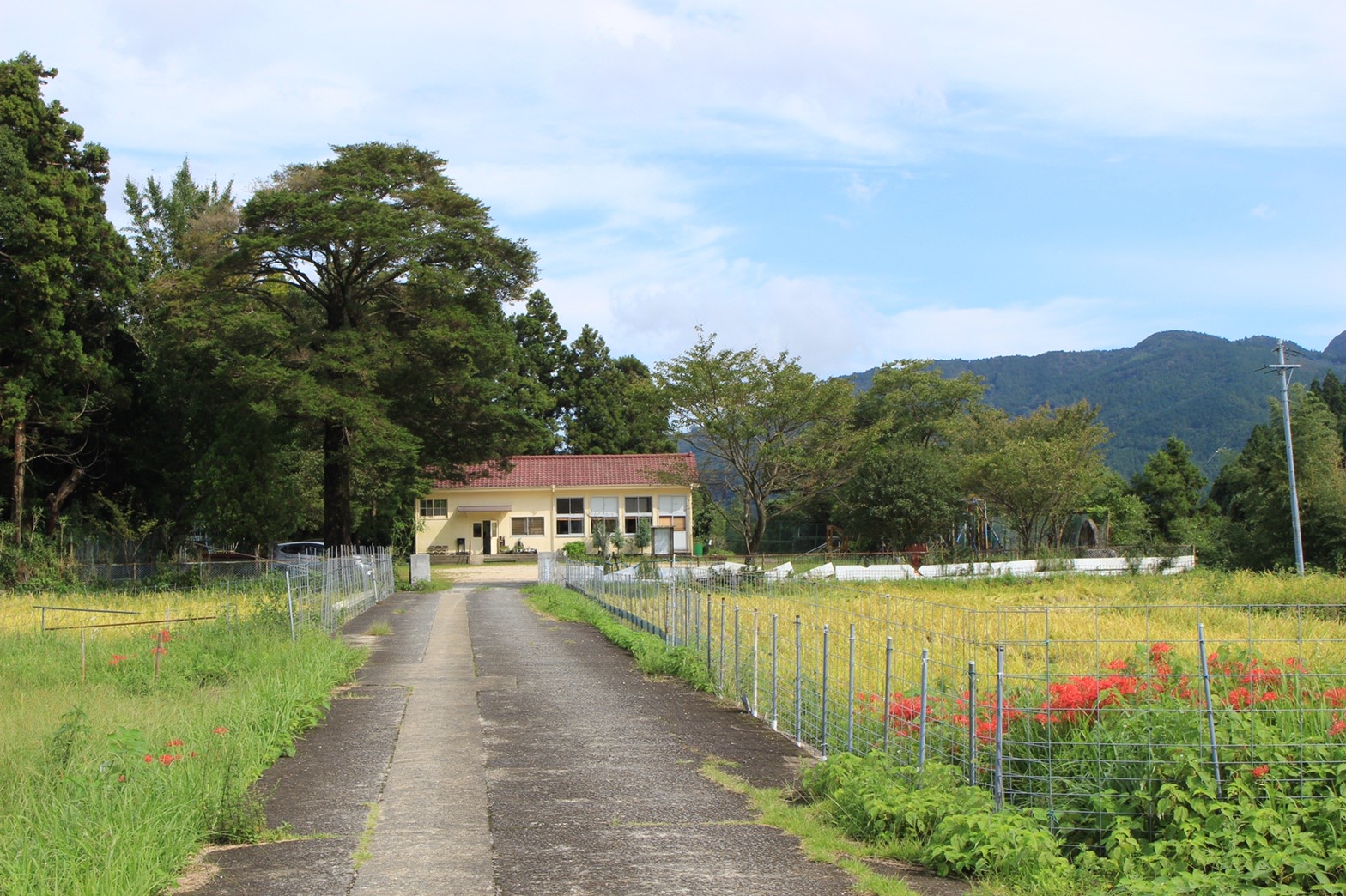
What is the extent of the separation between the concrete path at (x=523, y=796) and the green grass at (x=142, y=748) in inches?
10.8

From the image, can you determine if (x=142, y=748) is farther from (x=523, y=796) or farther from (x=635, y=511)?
(x=635, y=511)

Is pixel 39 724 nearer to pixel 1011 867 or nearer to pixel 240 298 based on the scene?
pixel 1011 867

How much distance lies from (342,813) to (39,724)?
12.7 ft

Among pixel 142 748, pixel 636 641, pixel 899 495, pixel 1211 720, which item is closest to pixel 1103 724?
pixel 1211 720

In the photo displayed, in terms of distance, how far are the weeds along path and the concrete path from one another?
0.05ft

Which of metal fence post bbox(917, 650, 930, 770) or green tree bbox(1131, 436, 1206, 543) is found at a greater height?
green tree bbox(1131, 436, 1206, 543)

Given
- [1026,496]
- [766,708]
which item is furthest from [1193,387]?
[766,708]

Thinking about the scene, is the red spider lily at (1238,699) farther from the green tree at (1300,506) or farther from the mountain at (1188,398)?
the mountain at (1188,398)

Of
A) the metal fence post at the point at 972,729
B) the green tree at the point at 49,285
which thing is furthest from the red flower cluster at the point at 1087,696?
the green tree at the point at 49,285

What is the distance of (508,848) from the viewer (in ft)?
20.7

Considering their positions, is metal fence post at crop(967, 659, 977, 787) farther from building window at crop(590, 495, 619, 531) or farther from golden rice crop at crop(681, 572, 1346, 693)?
building window at crop(590, 495, 619, 531)

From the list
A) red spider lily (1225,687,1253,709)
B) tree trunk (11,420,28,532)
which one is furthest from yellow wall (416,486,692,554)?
red spider lily (1225,687,1253,709)

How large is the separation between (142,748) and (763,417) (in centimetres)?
3404

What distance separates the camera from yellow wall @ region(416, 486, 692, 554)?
5656cm
